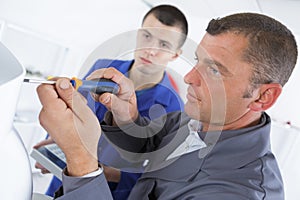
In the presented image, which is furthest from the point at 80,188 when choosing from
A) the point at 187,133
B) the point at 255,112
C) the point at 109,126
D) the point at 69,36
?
the point at 69,36

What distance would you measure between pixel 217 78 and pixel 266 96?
14cm

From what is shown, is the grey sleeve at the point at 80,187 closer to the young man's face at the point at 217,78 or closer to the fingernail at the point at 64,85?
the fingernail at the point at 64,85

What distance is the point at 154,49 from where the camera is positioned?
3.19 feet

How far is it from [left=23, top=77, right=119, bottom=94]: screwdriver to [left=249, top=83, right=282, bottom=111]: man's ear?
13.7 inches

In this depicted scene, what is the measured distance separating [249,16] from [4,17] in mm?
1473

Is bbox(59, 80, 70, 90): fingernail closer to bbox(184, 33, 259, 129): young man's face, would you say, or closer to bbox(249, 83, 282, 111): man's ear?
bbox(184, 33, 259, 129): young man's face

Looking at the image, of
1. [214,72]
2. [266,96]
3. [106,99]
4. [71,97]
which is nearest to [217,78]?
[214,72]

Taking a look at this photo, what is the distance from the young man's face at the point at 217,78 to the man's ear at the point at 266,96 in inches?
1.6

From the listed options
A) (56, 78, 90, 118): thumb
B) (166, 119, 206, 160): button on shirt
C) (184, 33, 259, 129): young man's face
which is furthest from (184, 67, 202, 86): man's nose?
(56, 78, 90, 118): thumb

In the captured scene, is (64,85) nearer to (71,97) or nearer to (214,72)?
(71,97)

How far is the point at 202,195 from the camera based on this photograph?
25.5 inches

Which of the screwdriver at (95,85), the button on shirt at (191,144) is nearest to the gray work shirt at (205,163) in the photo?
the button on shirt at (191,144)

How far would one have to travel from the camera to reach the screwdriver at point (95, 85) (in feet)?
1.63

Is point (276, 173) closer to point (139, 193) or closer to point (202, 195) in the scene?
point (202, 195)
